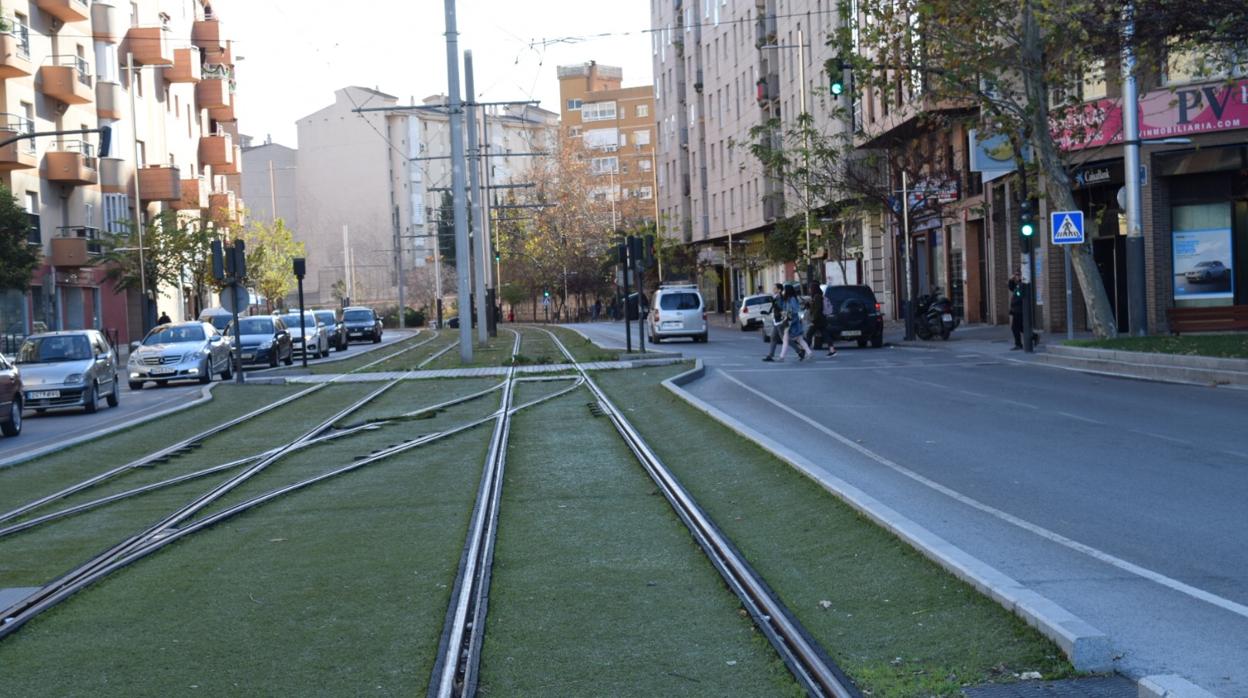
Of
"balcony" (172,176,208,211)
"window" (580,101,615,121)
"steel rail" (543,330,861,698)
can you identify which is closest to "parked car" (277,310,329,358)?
"balcony" (172,176,208,211)

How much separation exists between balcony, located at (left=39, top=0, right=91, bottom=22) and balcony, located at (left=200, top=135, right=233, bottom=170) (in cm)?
1887

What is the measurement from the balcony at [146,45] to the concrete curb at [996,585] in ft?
181

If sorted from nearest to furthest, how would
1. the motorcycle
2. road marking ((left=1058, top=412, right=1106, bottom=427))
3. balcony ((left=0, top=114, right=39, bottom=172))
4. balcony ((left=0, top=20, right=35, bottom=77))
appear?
road marking ((left=1058, top=412, right=1106, bottom=427))
the motorcycle
balcony ((left=0, top=20, right=35, bottom=77))
balcony ((left=0, top=114, right=39, bottom=172))

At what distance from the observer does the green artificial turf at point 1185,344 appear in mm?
23281

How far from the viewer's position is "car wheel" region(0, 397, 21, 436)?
2144 centimetres

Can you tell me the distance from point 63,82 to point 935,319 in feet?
104

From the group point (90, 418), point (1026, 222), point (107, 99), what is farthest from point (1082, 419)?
point (107, 99)

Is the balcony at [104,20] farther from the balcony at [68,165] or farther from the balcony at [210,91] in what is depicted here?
the balcony at [210,91]

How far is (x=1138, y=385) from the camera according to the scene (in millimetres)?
21844

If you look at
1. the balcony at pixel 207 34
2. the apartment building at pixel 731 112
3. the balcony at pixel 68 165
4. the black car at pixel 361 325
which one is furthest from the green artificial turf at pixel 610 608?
the balcony at pixel 207 34

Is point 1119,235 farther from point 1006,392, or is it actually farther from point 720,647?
point 720,647

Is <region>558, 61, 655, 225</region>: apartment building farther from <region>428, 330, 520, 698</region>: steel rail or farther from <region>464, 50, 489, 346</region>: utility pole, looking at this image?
<region>428, 330, 520, 698</region>: steel rail

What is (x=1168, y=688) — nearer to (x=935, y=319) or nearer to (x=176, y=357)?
(x=176, y=357)

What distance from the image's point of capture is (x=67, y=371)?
2566 cm
